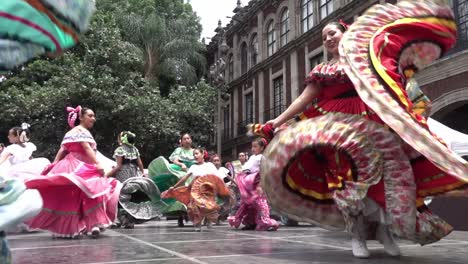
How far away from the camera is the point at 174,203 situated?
27.6 ft

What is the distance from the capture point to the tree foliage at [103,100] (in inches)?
709

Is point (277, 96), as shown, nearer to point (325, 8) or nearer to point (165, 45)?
point (325, 8)

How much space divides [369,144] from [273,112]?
68.9ft

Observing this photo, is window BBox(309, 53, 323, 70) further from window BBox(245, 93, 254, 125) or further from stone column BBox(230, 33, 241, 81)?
stone column BBox(230, 33, 241, 81)

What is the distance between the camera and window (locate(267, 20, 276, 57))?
24958mm

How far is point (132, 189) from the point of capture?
8.08m

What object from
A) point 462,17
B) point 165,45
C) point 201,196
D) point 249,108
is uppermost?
point 165,45

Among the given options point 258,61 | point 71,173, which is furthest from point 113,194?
point 258,61

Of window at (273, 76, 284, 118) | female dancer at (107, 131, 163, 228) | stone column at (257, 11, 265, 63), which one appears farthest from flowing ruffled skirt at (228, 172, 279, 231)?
stone column at (257, 11, 265, 63)

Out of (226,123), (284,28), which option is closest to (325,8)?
(284,28)

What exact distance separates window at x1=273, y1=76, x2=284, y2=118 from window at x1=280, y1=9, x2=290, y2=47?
1814 millimetres

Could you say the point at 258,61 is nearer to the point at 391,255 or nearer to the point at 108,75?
the point at 108,75

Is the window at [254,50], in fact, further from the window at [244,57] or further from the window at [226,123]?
the window at [226,123]

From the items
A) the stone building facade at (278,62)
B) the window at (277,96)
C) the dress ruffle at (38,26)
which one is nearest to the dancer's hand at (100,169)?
the dress ruffle at (38,26)
